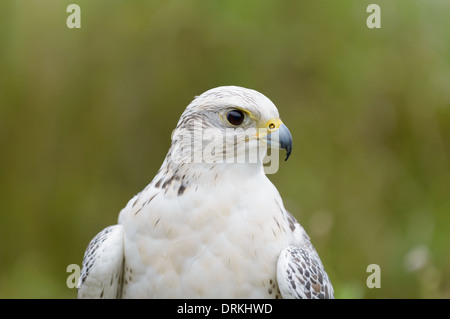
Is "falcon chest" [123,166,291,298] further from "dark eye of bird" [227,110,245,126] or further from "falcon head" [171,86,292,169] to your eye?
"dark eye of bird" [227,110,245,126]

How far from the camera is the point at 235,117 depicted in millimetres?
3535

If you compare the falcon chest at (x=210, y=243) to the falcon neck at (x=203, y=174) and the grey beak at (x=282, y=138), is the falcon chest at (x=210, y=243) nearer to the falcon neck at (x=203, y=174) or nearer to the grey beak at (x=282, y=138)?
the falcon neck at (x=203, y=174)

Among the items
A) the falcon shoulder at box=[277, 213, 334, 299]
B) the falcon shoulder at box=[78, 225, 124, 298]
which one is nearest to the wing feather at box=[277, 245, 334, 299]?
the falcon shoulder at box=[277, 213, 334, 299]

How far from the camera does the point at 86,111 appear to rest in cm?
657

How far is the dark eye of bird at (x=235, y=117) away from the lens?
11.6 feet

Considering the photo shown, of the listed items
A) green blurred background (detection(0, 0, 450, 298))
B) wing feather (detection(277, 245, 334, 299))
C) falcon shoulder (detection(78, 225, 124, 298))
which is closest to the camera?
wing feather (detection(277, 245, 334, 299))

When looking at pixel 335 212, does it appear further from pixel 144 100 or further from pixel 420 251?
pixel 144 100

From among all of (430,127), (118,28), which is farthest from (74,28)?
(430,127)

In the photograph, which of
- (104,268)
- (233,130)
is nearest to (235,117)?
(233,130)

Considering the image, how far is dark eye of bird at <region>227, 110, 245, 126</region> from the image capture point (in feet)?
11.6

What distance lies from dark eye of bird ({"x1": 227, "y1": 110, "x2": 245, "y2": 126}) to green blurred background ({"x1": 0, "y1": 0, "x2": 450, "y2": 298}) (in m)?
2.85

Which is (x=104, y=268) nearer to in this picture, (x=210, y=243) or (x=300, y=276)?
(x=210, y=243)

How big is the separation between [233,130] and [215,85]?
315cm
